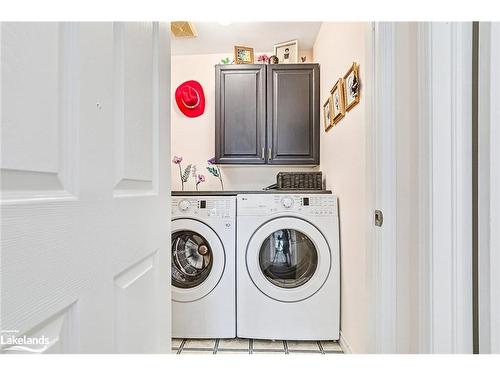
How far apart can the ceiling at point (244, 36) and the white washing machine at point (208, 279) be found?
149 cm

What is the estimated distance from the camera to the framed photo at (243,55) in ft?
8.94

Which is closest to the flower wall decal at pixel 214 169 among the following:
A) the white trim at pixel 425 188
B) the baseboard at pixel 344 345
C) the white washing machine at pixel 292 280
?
the white washing machine at pixel 292 280

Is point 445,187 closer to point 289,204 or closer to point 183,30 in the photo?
point 289,204

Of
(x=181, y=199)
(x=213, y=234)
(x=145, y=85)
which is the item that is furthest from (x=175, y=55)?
(x=145, y=85)

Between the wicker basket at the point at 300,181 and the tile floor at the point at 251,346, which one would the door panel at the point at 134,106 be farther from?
the wicker basket at the point at 300,181

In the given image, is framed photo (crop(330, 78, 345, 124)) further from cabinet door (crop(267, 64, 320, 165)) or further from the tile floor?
the tile floor

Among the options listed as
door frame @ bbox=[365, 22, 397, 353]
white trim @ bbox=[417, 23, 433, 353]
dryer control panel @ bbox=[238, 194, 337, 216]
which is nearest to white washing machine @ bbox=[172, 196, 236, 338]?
dryer control panel @ bbox=[238, 194, 337, 216]

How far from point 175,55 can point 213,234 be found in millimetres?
1939

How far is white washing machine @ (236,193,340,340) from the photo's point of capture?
1959 mm

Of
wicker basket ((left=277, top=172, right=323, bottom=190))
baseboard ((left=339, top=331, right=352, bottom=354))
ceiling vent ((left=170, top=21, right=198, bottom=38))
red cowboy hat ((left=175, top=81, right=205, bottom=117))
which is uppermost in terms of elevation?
ceiling vent ((left=170, top=21, right=198, bottom=38))

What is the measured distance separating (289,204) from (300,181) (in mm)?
572

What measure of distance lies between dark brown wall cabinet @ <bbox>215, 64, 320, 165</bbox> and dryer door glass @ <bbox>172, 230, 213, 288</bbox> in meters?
0.85

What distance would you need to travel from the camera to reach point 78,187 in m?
0.47

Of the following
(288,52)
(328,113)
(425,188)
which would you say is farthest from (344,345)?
(288,52)
